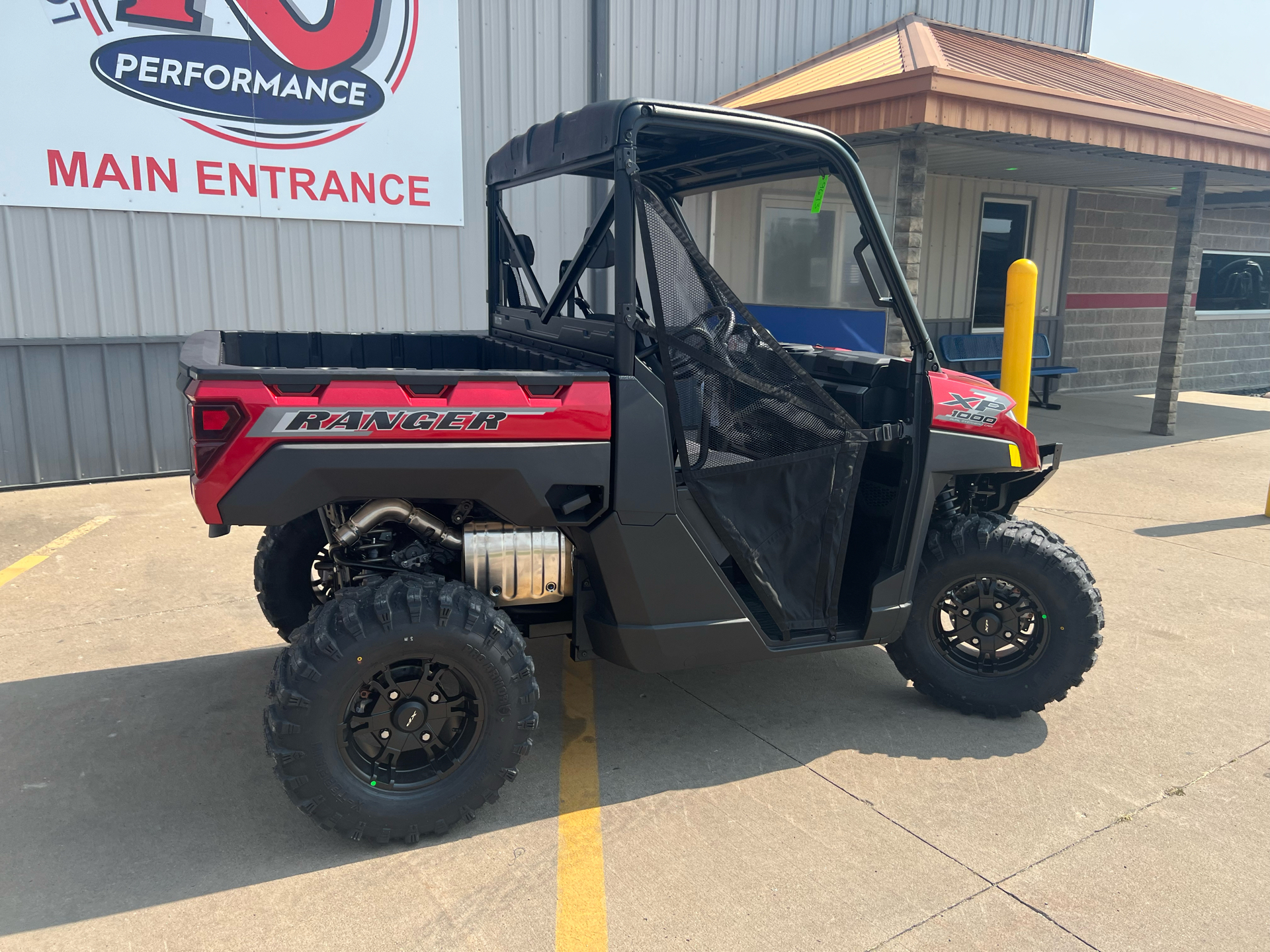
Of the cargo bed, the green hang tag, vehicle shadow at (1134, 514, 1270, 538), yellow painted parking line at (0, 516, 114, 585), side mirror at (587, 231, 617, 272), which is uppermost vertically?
the green hang tag

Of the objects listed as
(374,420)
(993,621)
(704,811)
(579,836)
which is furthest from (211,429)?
(993,621)

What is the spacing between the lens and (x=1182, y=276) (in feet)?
33.4

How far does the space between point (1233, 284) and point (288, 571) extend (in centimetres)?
1666

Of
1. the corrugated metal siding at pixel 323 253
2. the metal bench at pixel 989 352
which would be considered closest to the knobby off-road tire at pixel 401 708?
the corrugated metal siding at pixel 323 253

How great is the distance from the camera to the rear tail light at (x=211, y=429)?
2.69 m

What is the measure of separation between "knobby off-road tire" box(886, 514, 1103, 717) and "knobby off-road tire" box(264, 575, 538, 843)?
1687 millimetres

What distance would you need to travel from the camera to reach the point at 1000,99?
24.6 feet

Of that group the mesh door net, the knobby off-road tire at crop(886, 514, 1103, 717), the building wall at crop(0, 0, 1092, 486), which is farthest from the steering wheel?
the building wall at crop(0, 0, 1092, 486)

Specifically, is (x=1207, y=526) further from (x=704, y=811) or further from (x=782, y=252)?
(x=704, y=811)

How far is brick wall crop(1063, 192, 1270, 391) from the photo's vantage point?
46.1 feet

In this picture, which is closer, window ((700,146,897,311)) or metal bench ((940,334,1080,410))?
window ((700,146,897,311))

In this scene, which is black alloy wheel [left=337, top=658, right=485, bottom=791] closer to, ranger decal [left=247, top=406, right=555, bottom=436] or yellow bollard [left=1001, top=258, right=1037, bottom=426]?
ranger decal [left=247, top=406, right=555, bottom=436]

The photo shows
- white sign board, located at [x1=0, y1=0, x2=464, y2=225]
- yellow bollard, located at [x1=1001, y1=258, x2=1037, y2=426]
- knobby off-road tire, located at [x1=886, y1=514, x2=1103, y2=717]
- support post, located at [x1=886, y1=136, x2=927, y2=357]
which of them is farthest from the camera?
support post, located at [x1=886, y1=136, x2=927, y2=357]

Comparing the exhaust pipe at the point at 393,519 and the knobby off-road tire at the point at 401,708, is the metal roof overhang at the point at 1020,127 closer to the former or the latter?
the exhaust pipe at the point at 393,519
